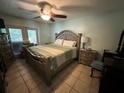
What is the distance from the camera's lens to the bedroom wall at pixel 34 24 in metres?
3.45

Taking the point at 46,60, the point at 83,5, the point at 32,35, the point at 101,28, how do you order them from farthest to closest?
the point at 32,35, the point at 101,28, the point at 83,5, the point at 46,60

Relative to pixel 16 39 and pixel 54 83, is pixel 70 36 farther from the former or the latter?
pixel 16 39

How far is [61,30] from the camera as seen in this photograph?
4.61 metres

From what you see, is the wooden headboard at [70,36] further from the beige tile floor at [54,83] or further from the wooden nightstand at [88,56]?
the beige tile floor at [54,83]

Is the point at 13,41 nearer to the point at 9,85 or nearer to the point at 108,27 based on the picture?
the point at 9,85

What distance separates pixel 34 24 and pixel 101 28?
12.9 ft

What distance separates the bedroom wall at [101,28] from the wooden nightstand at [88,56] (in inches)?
15.6

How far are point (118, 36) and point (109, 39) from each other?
30cm

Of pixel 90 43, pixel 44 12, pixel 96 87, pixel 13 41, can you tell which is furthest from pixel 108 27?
pixel 13 41

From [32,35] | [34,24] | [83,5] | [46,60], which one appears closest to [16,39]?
[32,35]

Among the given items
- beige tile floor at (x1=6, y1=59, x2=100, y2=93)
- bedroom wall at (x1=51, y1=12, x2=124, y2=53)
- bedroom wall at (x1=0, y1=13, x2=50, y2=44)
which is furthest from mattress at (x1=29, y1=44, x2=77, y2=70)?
bedroom wall at (x1=0, y1=13, x2=50, y2=44)

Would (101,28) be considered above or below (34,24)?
below

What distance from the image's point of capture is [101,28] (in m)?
2.94

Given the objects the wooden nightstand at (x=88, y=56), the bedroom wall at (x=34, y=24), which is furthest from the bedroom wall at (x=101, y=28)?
the bedroom wall at (x=34, y=24)
